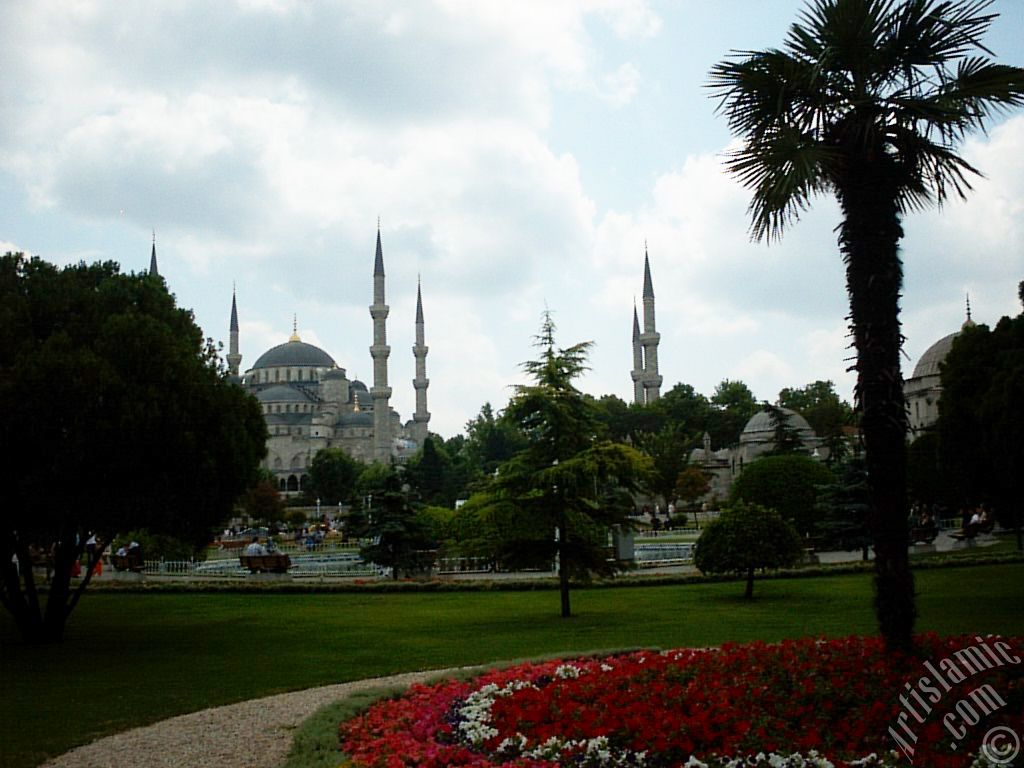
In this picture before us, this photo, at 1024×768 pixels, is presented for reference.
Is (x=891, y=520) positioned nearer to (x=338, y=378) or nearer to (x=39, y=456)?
(x=39, y=456)

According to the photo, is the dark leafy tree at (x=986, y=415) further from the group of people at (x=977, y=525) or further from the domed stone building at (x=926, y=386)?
the domed stone building at (x=926, y=386)

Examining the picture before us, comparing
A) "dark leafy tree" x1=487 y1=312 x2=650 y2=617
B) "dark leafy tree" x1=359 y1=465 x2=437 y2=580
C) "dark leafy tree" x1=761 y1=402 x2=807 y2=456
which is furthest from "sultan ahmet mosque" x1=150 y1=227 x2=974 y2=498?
"dark leafy tree" x1=487 y1=312 x2=650 y2=617

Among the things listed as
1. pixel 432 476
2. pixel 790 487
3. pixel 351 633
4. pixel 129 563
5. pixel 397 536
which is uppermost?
pixel 432 476

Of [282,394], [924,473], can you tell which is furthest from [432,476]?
[282,394]

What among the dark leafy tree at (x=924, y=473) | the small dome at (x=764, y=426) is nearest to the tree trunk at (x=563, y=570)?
the dark leafy tree at (x=924, y=473)

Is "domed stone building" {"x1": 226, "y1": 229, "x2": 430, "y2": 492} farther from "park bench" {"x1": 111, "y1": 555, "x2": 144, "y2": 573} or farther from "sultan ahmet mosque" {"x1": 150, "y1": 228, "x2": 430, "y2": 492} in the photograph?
"park bench" {"x1": 111, "y1": 555, "x2": 144, "y2": 573}

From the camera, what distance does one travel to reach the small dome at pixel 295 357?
124m

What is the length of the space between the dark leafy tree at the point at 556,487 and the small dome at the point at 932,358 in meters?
44.2

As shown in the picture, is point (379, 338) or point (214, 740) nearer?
point (214, 740)

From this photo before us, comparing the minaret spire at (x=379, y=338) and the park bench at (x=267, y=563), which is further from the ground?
the minaret spire at (x=379, y=338)

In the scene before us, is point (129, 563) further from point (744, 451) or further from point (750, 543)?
point (744, 451)

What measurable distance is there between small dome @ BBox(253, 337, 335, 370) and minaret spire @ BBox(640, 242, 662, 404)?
47388 millimetres
